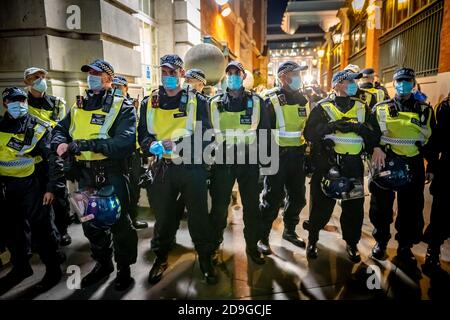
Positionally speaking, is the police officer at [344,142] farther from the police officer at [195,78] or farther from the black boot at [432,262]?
the police officer at [195,78]

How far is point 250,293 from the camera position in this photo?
10.2 ft

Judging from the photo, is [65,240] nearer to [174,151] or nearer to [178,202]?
[178,202]

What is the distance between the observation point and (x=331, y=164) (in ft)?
11.5

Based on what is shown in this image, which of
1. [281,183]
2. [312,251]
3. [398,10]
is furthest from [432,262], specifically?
[398,10]

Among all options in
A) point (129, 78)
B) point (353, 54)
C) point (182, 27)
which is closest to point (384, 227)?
point (129, 78)

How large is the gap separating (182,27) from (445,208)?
724 centimetres

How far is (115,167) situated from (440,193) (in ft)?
11.5

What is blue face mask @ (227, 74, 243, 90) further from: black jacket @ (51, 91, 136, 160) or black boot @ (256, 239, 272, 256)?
black boot @ (256, 239, 272, 256)

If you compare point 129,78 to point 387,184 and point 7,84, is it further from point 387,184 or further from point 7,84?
point 387,184

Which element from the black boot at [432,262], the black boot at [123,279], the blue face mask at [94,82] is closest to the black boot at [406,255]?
the black boot at [432,262]

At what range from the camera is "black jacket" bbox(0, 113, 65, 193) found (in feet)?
10.1

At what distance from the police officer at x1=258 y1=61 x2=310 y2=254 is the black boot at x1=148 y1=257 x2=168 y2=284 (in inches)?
48.1

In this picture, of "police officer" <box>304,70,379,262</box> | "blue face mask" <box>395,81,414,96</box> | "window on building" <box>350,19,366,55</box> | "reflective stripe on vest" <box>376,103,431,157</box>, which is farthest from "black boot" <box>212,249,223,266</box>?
"window on building" <box>350,19,366,55</box>

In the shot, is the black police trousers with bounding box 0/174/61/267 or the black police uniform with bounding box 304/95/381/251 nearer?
the black police trousers with bounding box 0/174/61/267
